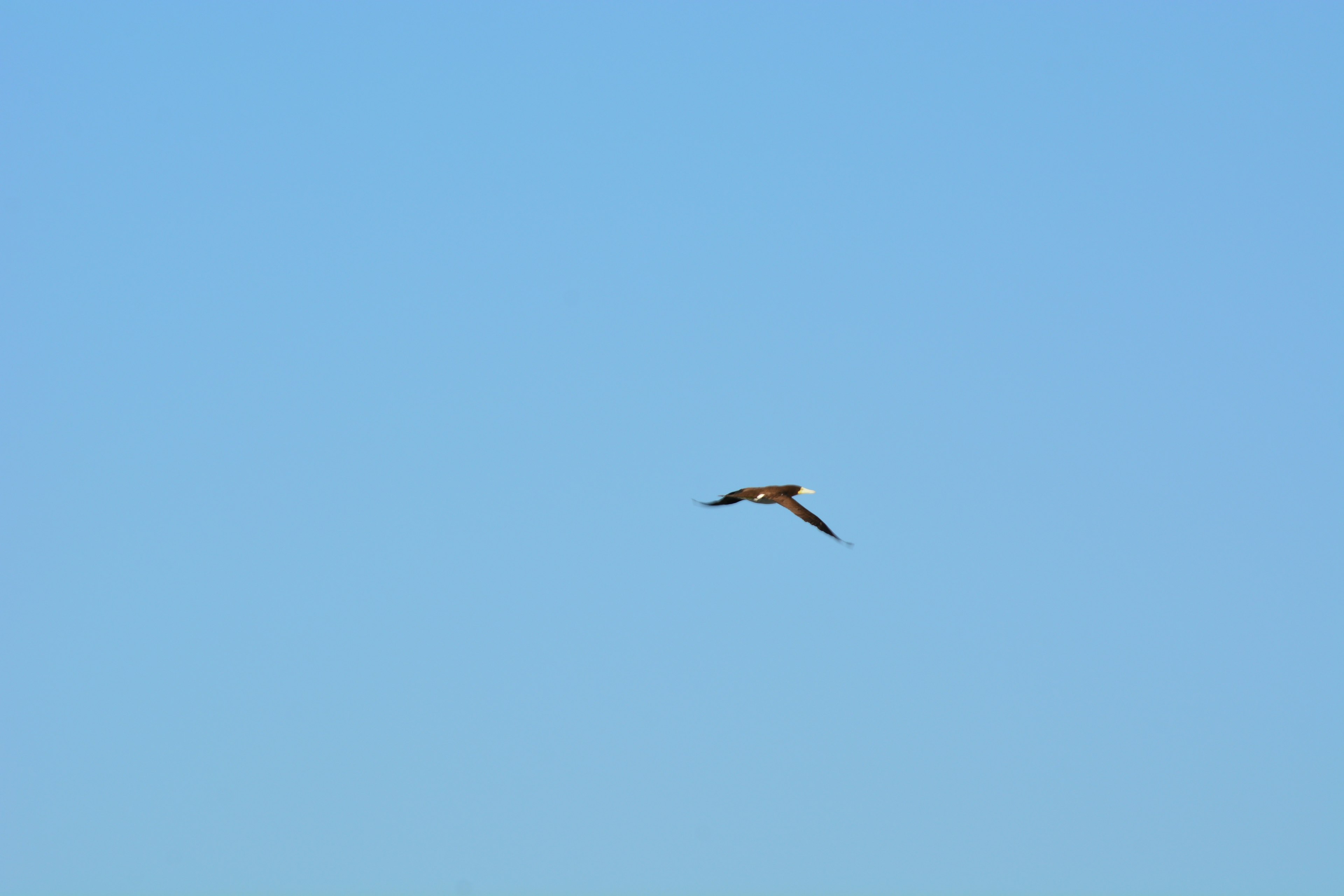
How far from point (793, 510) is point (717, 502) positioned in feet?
26.2

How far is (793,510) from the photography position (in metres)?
88.8

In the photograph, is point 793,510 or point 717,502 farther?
point 793,510

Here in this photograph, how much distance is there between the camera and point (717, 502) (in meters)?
82.4
